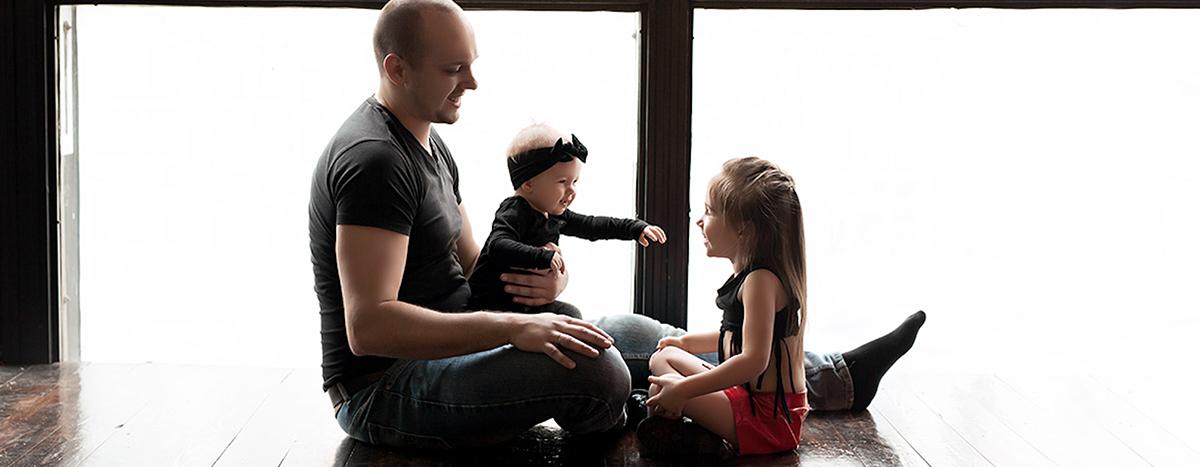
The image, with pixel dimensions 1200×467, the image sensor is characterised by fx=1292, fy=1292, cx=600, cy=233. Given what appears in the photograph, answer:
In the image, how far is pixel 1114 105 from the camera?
3455mm

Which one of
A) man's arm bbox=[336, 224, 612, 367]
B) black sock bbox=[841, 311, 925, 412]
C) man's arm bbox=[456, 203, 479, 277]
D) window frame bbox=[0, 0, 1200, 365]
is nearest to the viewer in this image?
man's arm bbox=[336, 224, 612, 367]

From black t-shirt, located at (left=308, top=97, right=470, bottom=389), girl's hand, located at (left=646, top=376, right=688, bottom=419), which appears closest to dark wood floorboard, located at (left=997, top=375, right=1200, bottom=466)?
girl's hand, located at (left=646, top=376, right=688, bottom=419)

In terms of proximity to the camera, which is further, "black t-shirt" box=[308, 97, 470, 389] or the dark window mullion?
the dark window mullion

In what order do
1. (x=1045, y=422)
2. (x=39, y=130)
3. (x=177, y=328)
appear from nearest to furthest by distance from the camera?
(x=1045, y=422)
(x=39, y=130)
(x=177, y=328)

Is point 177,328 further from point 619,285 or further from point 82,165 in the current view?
point 619,285

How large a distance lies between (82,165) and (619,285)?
1466 millimetres

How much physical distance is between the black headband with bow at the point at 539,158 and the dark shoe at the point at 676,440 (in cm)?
60

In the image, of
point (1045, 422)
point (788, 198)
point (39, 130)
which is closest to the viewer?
point (788, 198)

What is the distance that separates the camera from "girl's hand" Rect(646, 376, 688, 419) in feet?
8.57

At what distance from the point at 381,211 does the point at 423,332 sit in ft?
0.80

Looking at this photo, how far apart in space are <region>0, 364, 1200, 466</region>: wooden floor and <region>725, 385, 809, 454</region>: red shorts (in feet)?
0.10

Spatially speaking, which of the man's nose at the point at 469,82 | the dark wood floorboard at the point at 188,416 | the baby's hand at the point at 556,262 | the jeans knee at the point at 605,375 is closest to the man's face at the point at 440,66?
the man's nose at the point at 469,82

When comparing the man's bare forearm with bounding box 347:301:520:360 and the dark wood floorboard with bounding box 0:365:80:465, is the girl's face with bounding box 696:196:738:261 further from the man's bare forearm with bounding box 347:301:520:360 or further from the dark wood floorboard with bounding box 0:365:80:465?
the dark wood floorboard with bounding box 0:365:80:465

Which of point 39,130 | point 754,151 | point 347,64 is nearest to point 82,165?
point 39,130
